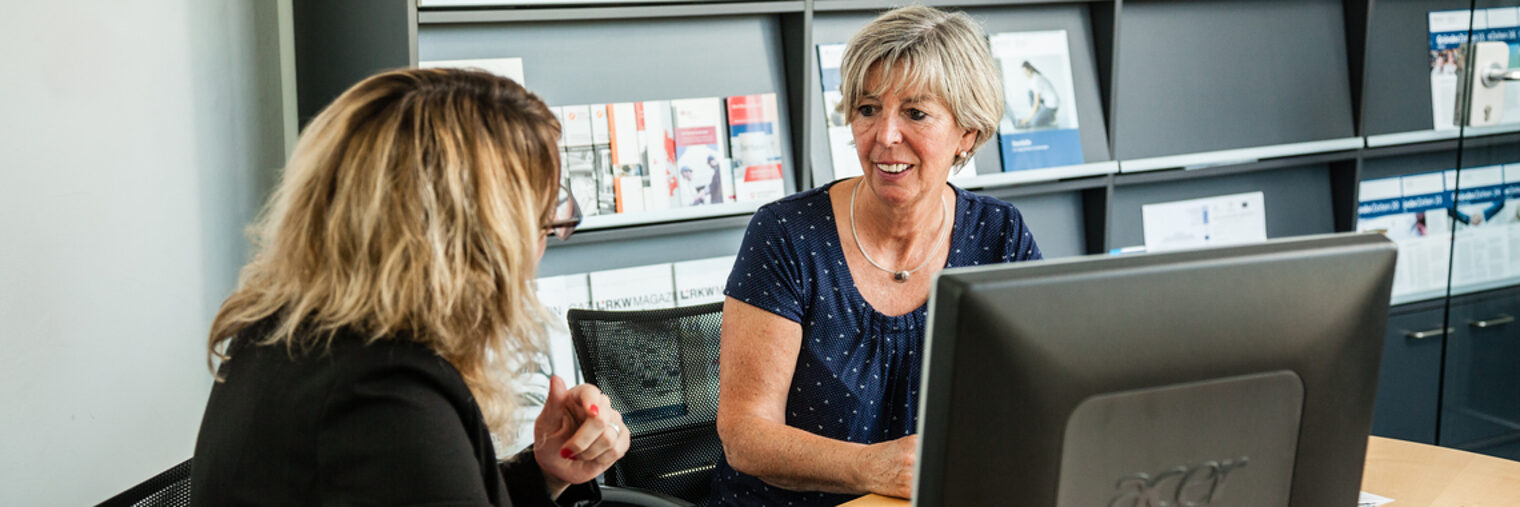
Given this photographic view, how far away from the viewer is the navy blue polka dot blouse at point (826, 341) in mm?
1759

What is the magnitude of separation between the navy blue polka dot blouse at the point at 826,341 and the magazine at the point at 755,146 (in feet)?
3.48

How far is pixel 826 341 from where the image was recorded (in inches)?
69.7

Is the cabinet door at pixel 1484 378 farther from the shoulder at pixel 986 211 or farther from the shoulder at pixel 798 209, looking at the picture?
the shoulder at pixel 798 209

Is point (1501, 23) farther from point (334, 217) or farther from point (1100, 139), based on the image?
point (334, 217)

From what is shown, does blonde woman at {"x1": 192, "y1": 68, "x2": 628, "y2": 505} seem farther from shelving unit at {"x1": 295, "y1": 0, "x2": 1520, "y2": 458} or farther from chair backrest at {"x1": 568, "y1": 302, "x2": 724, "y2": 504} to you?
shelving unit at {"x1": 295, "y1": 0, "x2": 1520, "y2": 458}

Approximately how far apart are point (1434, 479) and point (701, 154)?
5.83ft

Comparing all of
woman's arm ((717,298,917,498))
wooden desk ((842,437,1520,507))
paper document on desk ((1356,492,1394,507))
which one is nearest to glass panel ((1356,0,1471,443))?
wooden desk ((842,437,1520,507))

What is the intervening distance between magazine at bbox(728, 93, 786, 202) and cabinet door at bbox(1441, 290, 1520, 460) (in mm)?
1848

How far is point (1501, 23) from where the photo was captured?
278 cm

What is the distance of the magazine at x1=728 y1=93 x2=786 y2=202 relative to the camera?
288 centimetres

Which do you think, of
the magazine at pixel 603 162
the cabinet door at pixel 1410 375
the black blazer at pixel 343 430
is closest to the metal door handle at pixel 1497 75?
the cabinet door at pixel 1410 375

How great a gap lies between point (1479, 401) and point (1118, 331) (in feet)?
9.23

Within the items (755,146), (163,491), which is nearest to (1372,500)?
(163,491)

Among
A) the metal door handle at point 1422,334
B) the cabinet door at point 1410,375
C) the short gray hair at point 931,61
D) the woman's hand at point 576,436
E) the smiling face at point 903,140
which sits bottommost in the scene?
the cabinet door at point 1410,375
